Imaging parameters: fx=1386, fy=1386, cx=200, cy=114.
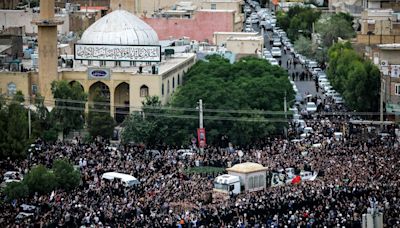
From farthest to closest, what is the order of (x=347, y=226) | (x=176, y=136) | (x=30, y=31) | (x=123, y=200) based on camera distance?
1. (x=30, y=31)
2. (x=176, y=136)
3. (x=123, y=200)
4. (x=347, y=226)

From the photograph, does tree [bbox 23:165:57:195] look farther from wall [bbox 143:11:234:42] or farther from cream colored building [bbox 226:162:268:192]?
wall [bbox 143:11:234:42]

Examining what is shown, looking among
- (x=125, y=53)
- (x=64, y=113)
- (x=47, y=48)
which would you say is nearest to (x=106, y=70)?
(x=125, y=53)

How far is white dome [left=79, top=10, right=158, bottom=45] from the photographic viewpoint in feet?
184

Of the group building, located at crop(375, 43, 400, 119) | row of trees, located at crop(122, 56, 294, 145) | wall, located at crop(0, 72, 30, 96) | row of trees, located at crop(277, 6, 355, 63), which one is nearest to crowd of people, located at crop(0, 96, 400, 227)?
row of trees, located at crop(122, 56, 294, 145)

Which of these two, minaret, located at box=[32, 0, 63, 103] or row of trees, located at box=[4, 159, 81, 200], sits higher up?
minaret, located at box=[32, 0, 63, 103]

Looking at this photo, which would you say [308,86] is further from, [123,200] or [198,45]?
[123,200]

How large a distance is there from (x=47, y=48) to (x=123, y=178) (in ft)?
50.0

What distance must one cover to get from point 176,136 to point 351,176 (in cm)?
1035

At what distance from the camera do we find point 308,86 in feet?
211

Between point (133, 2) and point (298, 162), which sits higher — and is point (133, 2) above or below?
above

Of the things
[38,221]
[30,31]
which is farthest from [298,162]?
[30,31]

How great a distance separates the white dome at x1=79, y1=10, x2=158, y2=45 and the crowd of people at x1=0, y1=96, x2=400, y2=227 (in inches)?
379

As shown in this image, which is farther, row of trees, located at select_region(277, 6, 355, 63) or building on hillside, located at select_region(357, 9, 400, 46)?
row of trees, located at select_region(277, 6, 355, 63)

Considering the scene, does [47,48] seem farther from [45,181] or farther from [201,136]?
[45,181]
